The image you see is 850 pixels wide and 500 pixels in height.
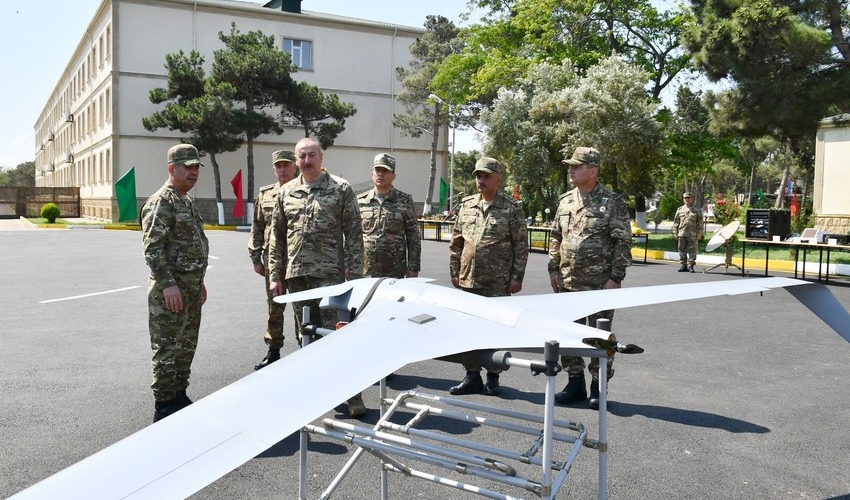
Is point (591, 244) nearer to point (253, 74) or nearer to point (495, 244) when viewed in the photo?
point (495, 244)

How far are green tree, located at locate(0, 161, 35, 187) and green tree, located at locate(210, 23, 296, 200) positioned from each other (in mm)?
102297

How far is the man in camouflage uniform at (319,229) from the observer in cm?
498

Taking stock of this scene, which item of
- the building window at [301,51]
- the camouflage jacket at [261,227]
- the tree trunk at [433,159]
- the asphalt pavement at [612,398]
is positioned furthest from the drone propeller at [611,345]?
the building window at [301,51]

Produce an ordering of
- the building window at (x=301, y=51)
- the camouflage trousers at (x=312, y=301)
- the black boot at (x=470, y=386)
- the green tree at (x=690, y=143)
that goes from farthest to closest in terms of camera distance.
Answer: the building window at (x=301, y=51) < the green tree at (x=690, y=143) < the black boot at (x=470, y=386) < the camouflage trousers at (x=312, y=301)

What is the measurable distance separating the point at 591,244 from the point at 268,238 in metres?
2.86

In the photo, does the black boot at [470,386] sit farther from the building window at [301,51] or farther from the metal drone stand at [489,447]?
the building window at [301,51]

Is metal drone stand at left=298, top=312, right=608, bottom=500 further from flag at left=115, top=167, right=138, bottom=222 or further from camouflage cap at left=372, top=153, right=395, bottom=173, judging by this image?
flag at left=115, top=167, right=138, bottom=222

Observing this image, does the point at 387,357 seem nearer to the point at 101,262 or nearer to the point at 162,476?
the point at 162,476

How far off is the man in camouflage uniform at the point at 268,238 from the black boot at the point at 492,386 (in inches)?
76.0

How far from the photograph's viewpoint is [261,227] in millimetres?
6203

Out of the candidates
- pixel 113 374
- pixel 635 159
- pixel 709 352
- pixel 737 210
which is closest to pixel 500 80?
pixel 635 159

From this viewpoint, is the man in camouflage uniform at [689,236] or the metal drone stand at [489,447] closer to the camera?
the metal drone stand at [489,447]

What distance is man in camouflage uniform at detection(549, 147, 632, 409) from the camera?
5008 millimetres

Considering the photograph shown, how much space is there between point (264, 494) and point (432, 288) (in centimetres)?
154
